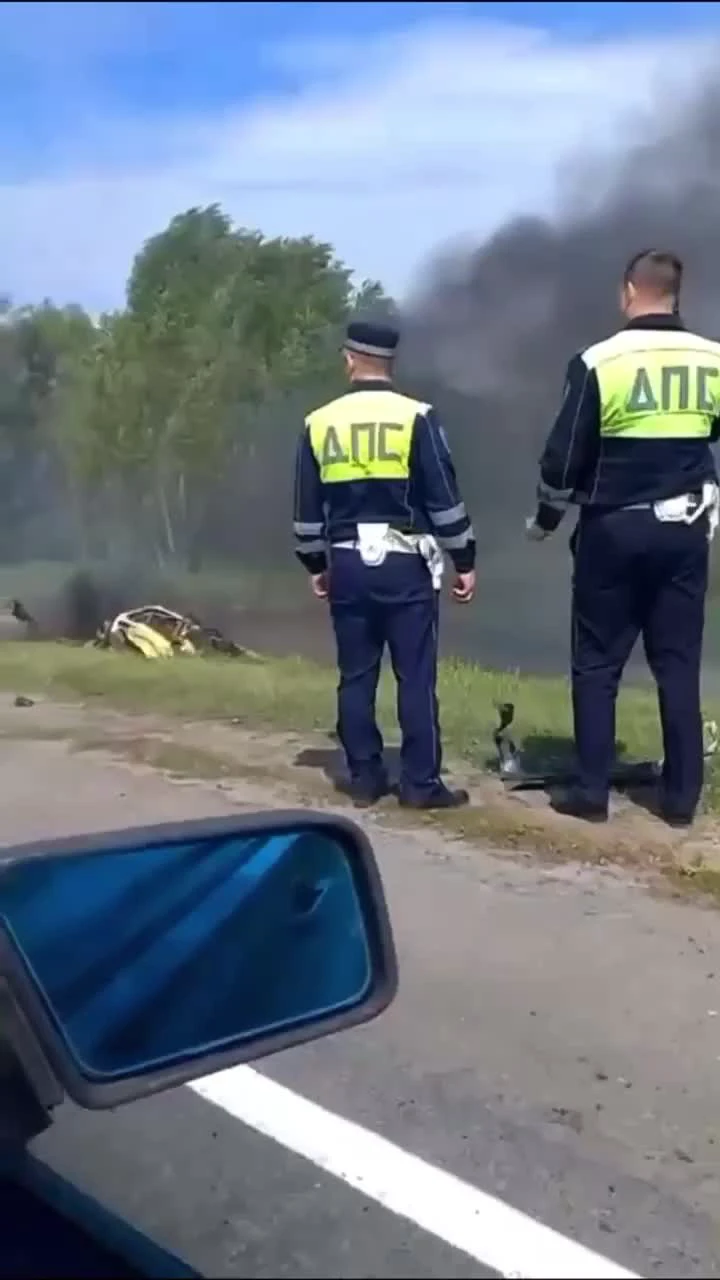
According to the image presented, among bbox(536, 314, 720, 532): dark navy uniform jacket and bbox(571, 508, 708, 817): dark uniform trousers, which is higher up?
bbox(536, 314, 720, 532): dark navy uniform jacket

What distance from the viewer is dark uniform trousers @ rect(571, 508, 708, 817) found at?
6297 millimetres

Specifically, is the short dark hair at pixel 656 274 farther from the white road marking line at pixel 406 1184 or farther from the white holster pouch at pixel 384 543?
the white road marking line at pixel 406 1184

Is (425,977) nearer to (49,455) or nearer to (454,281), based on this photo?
(49,455)

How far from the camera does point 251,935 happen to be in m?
2.01

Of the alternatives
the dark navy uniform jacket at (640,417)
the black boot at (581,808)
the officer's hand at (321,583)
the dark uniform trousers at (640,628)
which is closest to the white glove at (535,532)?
the dark uniform trousers at (640,628)

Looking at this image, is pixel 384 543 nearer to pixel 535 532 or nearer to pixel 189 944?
pixel 535 532

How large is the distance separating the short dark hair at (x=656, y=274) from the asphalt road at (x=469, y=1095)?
6.08 feet

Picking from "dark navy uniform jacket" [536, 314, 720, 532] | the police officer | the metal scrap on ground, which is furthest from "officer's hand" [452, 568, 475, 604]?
the metal scrap on ground

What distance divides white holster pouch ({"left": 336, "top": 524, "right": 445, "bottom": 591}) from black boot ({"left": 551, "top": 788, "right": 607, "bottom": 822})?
94 centimetres

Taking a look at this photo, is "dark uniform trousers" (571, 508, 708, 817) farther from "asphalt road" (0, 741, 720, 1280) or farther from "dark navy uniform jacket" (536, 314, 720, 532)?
"asphalt road" (0, 741, 720, 1280)

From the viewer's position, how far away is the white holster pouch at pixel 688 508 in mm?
6246

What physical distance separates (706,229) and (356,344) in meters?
4.43

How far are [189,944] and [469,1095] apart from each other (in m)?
2.08

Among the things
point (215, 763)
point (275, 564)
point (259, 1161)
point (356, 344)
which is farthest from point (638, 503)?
point (259, 1161)
